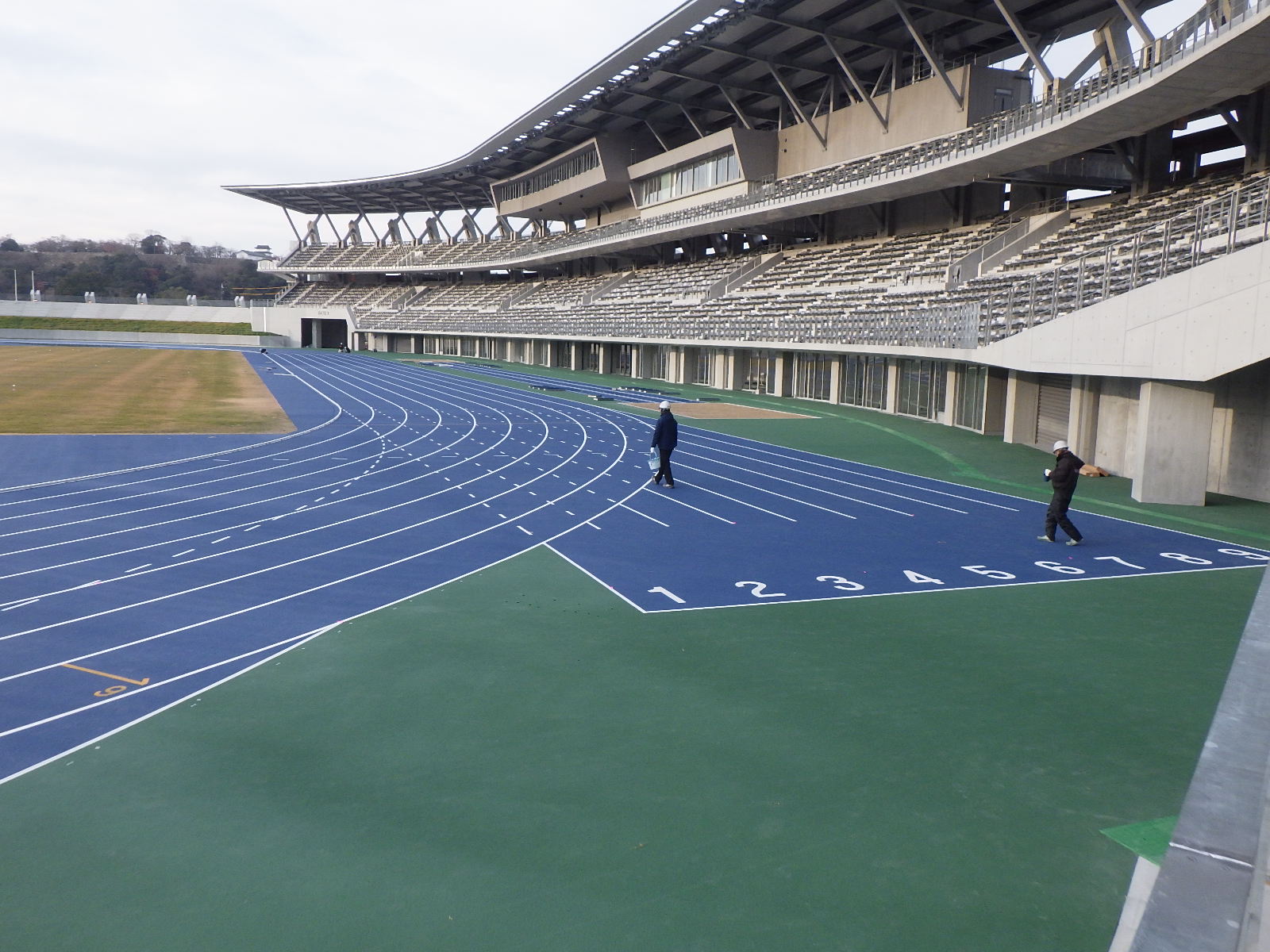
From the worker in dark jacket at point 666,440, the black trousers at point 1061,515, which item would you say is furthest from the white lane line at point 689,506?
the black trousers at point 1061,515

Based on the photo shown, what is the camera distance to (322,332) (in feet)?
316

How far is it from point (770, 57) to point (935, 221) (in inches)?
398

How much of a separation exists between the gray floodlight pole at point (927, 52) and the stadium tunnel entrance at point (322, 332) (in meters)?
70.1

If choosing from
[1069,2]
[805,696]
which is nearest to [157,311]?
[1069,2]

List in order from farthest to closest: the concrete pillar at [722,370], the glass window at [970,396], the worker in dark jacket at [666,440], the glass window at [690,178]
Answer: the glass window at [690,178] < the concrete pillar at [722,370] < the glass window at [970,396] < the worker in dark jacket at [666,440]

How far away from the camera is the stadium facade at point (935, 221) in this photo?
53.3 ft

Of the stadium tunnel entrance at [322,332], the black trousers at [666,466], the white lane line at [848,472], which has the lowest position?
the white lane line at [848,472]

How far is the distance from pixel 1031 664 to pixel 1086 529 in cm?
676

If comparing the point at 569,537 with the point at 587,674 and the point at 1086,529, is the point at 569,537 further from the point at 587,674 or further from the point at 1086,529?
the point at 1086,529

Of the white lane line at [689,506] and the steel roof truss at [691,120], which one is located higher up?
the steel roof truss at [691,120]

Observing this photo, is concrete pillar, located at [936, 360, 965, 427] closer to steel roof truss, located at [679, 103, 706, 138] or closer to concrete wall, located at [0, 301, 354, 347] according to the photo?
steel roof truss, located at [679, 103, 706, 138]

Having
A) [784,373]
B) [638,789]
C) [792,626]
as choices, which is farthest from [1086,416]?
[784,373]

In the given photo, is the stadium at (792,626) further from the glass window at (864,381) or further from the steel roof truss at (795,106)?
the steel roof truss at (795,106)

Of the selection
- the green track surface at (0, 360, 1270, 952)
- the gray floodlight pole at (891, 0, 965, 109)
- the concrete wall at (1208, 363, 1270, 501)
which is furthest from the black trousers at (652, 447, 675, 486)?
the gray floodlight pole at (891, 0, 965, 109)
